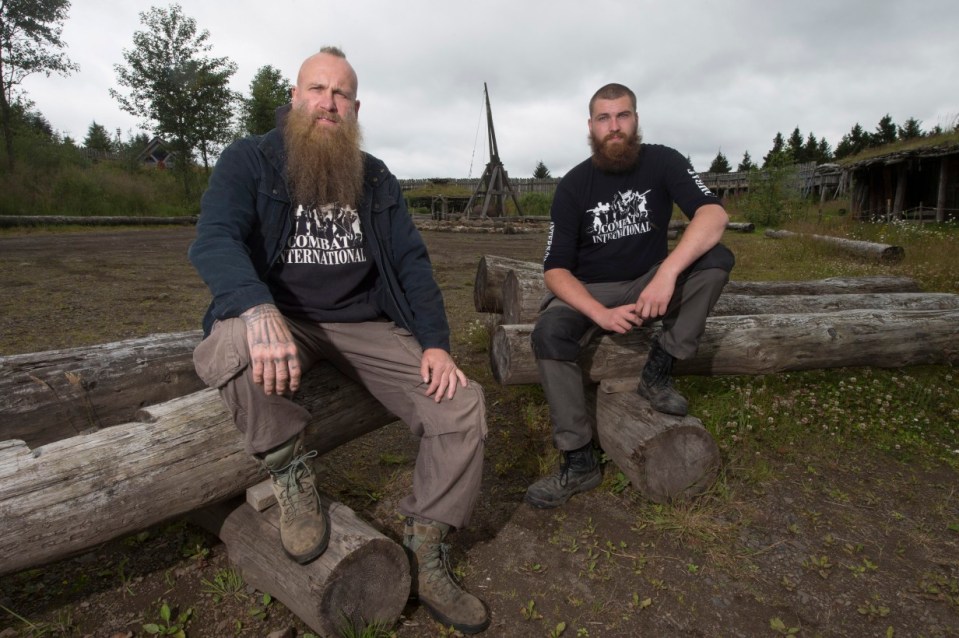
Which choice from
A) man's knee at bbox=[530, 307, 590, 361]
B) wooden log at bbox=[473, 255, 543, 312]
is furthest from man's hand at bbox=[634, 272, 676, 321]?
wooden log at bbox=[473, 255, 543, 312]

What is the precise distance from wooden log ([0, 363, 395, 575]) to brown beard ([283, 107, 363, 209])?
0.99 metres

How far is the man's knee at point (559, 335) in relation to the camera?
119 inches

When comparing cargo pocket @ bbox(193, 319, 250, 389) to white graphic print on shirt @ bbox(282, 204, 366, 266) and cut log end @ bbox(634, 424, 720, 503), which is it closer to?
white graphic print on shirt @ bbox(282, 204, 366, 266)

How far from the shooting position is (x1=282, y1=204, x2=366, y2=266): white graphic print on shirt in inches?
99.3

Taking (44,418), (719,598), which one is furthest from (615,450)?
(44,418)

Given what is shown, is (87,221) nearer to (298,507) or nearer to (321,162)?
(321,162)

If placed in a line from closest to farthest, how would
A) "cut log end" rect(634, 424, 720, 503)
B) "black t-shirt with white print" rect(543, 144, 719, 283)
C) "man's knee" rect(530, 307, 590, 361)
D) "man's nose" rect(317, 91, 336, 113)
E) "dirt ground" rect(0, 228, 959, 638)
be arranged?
"dirt ground" rect(0, 228, 959, 638) < "man's nose" rect(317, 91, 336, 113) < "cut log end" rect(634, 424, 720, 503) < "man's knee" rect(530, 307, 590, 361) < "black t-shirt with white print" rect(543, 144, 719, 283)

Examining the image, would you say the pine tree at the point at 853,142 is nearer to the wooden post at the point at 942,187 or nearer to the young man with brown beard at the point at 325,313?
the wooden post at the point at 942,187

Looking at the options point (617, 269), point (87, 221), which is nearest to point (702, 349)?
point (617, 269)

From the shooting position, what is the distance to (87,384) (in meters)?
2.81

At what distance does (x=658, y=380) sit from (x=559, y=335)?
65 centimetres

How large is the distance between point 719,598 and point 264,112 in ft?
121

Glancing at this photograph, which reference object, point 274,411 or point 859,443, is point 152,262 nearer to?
point 274,411

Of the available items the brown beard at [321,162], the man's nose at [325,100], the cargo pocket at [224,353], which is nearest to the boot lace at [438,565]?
the cargo pocket at [224,353]
